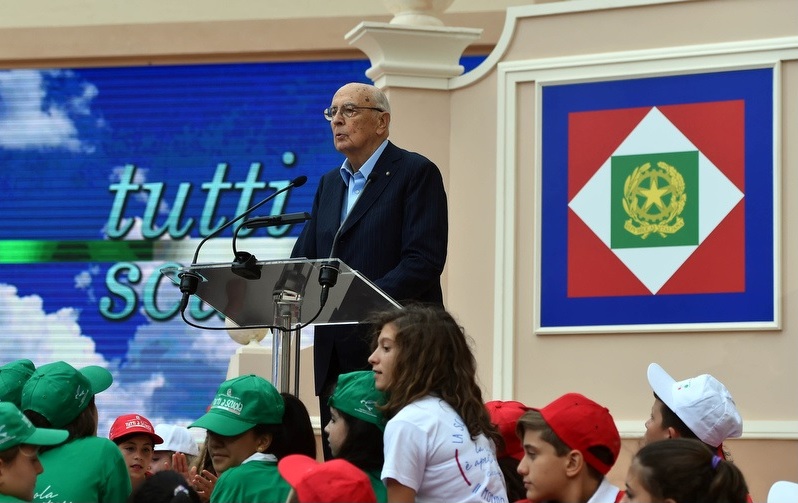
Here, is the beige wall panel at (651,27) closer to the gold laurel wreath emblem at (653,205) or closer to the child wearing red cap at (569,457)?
the gold laurel wreath emblem at (653,205)

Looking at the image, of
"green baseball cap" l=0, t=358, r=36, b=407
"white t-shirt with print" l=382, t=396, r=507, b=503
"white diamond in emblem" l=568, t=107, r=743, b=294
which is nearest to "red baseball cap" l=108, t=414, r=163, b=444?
"green baseball cap" l=0, t=358, r=36, b=407

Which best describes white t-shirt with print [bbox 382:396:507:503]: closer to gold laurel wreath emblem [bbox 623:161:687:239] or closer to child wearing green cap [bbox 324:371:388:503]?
child wearing green cap [bbox 324:371:388:503]

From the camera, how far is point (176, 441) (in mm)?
6246

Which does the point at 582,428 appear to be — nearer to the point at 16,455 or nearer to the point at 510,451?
the point at 510,451

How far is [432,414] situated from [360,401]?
0.28 meters

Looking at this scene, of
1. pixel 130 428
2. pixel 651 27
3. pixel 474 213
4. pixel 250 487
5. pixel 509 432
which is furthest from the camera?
pixel 474 213

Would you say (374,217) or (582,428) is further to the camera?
(374,217)

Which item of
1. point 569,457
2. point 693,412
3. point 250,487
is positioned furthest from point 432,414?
point 693,412

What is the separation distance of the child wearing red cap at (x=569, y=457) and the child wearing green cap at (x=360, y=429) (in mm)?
493

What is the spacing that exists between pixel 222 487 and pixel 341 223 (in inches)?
49.1

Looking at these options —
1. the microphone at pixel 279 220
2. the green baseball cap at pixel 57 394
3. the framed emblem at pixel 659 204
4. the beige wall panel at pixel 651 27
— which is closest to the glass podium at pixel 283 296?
the microphone at pixel 279 220

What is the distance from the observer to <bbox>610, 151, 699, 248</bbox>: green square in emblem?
708 centimetres

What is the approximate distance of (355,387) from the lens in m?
4.38

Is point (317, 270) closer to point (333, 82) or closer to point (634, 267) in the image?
point (634, 267)
